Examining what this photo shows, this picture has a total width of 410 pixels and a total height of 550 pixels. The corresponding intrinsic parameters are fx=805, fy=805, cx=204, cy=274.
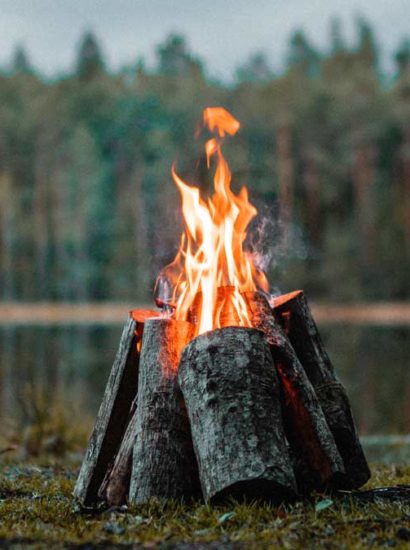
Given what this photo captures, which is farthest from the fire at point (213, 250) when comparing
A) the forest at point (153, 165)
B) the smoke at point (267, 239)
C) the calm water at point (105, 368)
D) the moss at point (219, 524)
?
the forest at point (153, 165)

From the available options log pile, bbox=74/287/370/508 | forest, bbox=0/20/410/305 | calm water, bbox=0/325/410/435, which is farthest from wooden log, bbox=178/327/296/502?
forest, bbox=0/20/410/305

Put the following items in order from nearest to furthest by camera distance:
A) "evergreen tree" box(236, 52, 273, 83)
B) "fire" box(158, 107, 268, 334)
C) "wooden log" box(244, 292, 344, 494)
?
"wooden log" box(244, 292, 344, 494)
"fire" box(158, 107, 268, 334)
"evergreen tree" box(236, 52, 273, 83)

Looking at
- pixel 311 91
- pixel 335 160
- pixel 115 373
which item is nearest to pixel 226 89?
pixel 311 91

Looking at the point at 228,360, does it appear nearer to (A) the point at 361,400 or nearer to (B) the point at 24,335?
(A) the point at 361,400

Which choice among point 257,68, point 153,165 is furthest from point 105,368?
point 257,68

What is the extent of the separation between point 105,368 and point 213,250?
13760 millimetres

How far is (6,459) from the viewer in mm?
7328

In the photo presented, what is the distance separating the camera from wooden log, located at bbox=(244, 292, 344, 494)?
14.4ft

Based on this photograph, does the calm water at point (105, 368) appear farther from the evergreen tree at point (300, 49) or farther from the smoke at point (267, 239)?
the evergreen tree at point (300, 49)

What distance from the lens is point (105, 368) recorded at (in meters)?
18.7

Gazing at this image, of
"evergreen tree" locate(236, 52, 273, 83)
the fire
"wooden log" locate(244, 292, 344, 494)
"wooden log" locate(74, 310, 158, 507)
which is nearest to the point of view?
"wooden log" locate(244, 292, 344, 494)

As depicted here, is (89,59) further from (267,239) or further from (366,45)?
(267,239)

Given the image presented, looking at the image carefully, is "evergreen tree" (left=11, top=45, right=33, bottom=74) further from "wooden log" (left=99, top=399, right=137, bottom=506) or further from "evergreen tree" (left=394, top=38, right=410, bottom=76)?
"wooden log" (left=99, top=399, right=137, bottom=506)

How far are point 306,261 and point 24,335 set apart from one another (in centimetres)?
1747
